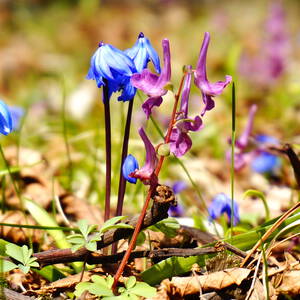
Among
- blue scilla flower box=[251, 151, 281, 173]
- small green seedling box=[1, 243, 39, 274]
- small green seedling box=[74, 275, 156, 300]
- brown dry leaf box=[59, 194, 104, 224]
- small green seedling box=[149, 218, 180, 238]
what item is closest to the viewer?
small green seedling box=[74, 275, 156, 300]

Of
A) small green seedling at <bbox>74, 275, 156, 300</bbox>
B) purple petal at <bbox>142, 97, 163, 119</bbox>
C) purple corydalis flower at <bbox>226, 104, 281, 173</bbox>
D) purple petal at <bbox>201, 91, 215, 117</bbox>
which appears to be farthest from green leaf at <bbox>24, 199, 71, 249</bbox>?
purple corydalis flower at <bbox>226, 104, 281, 173</bbox>

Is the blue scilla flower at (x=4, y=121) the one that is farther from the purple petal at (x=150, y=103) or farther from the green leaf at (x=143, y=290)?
the green leaf at (x=143, y=290)

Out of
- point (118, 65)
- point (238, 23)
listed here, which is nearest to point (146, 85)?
point (118, 65)

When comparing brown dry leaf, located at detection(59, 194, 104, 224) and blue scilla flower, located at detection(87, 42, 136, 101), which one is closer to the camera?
blue scilla flower, located at detection(87, 42, 136, 101)

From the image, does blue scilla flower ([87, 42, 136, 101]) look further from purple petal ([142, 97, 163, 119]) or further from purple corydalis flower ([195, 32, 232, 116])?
purple corydalis flower ([195, 32, 232, 116])

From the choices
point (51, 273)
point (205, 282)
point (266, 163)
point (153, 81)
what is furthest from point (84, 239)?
A: point (266, 163)

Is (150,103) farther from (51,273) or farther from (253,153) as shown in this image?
(253,153)
